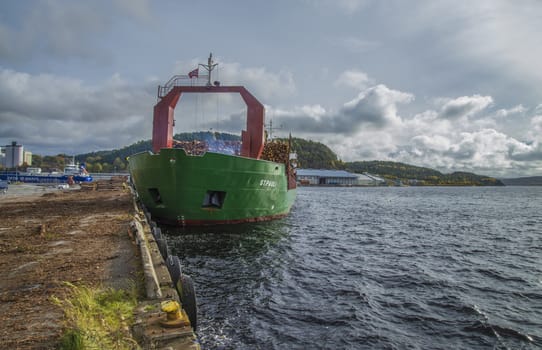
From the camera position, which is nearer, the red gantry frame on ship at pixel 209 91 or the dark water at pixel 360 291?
the dark water at pixel 360 291

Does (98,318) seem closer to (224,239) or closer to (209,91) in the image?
(224,239)

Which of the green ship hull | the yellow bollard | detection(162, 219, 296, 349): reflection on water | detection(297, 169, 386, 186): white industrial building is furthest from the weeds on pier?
detection(297, 169, 386, 186): white industrial building

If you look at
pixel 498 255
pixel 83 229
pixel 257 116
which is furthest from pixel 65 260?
pixel 498 255

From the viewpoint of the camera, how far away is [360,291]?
7.77 metres

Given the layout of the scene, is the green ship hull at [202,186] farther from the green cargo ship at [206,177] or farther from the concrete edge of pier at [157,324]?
the concrete edge of pier at [157,324]

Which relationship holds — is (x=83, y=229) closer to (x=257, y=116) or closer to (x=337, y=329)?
(x=337, y=329)

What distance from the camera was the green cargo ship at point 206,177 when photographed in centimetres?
1330

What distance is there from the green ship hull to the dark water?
970 mm

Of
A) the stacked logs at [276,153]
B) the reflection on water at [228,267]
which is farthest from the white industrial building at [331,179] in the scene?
the reflection on water at [228,267]

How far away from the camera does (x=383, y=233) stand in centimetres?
1684

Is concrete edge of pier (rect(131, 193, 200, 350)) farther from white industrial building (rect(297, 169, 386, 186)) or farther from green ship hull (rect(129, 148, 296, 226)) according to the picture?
white industrial building (rect(297, 169, 386, 186))

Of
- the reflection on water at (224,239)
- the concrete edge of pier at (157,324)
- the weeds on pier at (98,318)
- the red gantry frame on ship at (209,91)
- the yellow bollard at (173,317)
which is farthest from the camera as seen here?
the red gantry frame on ship at (209,91)

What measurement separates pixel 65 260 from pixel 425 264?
10.4 meters

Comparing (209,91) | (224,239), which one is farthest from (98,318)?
(209,91)
